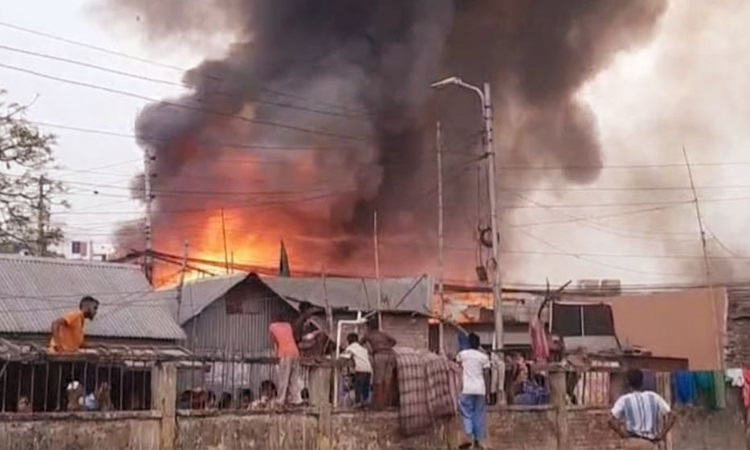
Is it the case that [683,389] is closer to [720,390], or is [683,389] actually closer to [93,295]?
[720,390]

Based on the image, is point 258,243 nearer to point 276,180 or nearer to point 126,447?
point 276,180

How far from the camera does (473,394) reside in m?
13.8

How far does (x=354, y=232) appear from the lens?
3722 cm

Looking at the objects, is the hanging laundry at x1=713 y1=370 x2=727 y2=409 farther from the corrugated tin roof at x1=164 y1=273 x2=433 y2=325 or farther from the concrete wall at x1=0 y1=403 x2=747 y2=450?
the corrugated tin roof at x1=164 y1=273 x2=433 y2=325

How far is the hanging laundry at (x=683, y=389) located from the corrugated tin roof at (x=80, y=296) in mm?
10655

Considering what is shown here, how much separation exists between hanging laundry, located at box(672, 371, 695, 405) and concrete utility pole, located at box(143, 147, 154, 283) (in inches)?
636

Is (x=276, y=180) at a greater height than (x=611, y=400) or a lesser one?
greater

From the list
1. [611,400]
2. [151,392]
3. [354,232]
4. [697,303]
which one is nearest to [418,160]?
[354,232]

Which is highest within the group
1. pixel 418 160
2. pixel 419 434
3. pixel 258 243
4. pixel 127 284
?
pixel 418 160

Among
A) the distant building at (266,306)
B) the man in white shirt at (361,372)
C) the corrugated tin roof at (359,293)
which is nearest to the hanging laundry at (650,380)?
the man in white shirt at (361,372)

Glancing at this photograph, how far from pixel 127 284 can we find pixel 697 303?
18.6 metres

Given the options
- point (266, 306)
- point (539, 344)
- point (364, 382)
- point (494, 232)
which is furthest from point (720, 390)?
point (266, 306)

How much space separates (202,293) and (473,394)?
13.9m

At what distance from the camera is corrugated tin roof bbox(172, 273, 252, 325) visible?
82.6 ft
